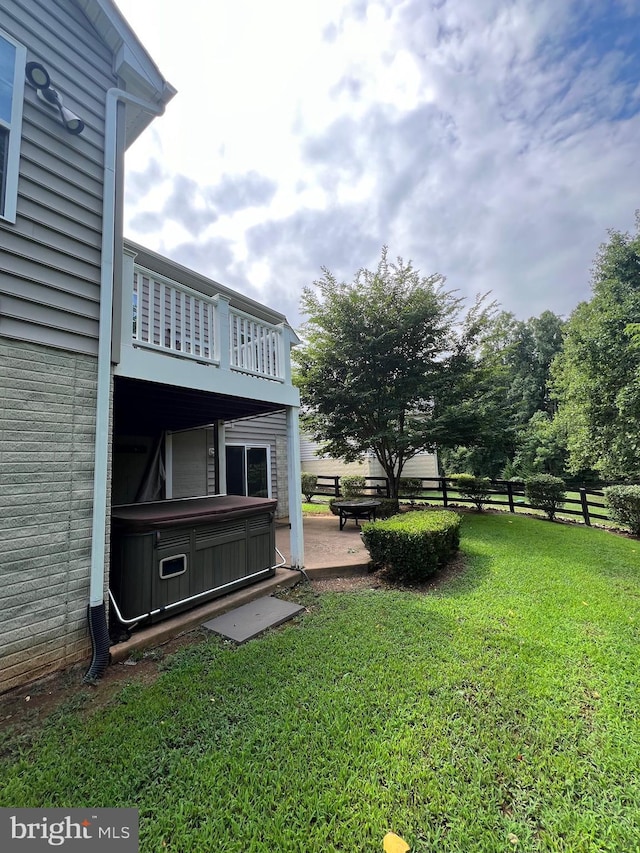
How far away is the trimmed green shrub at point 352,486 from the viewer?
1370 centimetres

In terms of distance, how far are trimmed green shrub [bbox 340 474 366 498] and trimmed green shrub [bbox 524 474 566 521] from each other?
5.81 meters

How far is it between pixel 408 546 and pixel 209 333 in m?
4.10

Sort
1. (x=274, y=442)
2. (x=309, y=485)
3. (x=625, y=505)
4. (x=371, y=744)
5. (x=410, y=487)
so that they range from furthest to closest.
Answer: (x=309, y=485) < (x=410, y=487) < (x=274, y=442) < (x=625, y=505) < (x=371, y=744)

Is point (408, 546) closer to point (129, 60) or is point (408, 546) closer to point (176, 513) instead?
point (176, 513)

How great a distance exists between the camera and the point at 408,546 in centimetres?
492

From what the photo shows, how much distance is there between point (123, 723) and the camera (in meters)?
2.28

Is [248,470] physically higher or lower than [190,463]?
lower

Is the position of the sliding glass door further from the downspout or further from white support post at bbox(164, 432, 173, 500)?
the downspout

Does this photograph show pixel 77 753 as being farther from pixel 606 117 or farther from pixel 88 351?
pixel 606 117

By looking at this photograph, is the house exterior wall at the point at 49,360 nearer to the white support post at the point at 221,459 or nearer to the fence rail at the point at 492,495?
the white support post at the point at 221,459

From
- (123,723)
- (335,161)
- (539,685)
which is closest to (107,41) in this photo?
(335,161)

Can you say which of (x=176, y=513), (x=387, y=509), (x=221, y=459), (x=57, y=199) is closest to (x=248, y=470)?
(x=221, y=459)

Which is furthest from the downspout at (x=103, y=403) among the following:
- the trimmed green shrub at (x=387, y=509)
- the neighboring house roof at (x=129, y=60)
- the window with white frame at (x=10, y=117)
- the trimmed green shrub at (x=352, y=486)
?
the trimmed green shrub at (x=352, y=486)

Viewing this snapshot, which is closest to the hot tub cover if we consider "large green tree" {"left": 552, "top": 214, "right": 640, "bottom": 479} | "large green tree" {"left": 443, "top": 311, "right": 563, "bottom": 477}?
"large green tree" {"left": 443, "top": 311, "right": 563, "bottom": 477}
